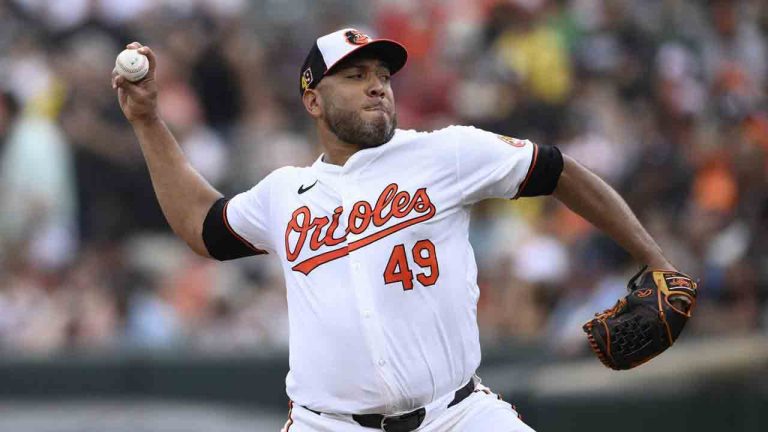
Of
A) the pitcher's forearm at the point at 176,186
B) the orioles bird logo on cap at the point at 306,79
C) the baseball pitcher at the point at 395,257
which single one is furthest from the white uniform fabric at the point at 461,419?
the orioles bird logo on cap at the point at 306,79

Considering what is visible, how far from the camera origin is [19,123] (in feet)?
36.9

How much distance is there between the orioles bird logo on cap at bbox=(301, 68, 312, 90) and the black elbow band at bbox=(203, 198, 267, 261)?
1.81 ft

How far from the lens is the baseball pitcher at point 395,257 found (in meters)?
4.60

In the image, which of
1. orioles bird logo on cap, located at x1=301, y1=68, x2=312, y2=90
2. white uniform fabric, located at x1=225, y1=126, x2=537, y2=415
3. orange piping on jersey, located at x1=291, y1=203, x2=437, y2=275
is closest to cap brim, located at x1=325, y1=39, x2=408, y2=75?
orioles bird logo on cap, located at x1=301, y1=68, x2=312, y2=90

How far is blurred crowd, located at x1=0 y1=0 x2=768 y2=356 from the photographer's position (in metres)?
9.23

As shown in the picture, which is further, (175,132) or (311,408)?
(175,132)

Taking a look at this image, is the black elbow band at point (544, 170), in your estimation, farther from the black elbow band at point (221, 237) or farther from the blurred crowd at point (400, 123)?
the blurred crowd at point (400, 123)

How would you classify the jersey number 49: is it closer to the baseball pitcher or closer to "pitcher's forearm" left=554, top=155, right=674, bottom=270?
the baseball pitcher

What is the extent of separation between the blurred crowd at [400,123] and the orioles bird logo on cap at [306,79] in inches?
150

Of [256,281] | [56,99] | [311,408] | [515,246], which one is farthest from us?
[56,99]

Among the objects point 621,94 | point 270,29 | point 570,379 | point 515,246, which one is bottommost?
point 570,379

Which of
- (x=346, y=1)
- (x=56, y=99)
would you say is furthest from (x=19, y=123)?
(x=346, y=1)

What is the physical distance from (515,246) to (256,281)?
220 centimetres

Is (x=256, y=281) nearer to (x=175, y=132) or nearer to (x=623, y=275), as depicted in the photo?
(x=175, y=132)
